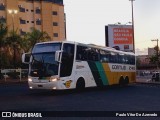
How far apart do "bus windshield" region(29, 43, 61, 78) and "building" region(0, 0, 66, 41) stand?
175 feet

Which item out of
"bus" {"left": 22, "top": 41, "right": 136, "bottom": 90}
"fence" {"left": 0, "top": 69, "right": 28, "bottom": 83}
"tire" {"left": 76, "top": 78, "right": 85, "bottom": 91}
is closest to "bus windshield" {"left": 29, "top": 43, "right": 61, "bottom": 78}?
"bus" {"left": 22, "top": 41, "right": 136, "bottom": 90}

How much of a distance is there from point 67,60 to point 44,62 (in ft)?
5.06

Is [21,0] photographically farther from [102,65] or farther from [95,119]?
[95,119]

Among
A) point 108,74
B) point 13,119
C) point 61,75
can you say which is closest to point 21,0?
point 108,74

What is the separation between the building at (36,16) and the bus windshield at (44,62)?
53439 millimetres

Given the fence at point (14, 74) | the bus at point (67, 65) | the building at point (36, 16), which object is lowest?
the fence at point (14, 74)

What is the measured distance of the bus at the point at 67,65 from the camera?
65.1 ft

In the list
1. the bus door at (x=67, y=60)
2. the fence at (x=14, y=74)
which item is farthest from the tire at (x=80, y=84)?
the fence at (x=14, y=74)

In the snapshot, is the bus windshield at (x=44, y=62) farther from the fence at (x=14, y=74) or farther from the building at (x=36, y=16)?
the building at (x=36, y=16)

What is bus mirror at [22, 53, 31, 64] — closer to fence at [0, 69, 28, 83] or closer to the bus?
the bus

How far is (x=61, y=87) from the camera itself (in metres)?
19.9

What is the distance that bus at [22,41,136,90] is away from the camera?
65.1ft

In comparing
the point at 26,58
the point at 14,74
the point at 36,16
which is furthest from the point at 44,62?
the point at 36,16

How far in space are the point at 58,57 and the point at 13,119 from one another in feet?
31.2
